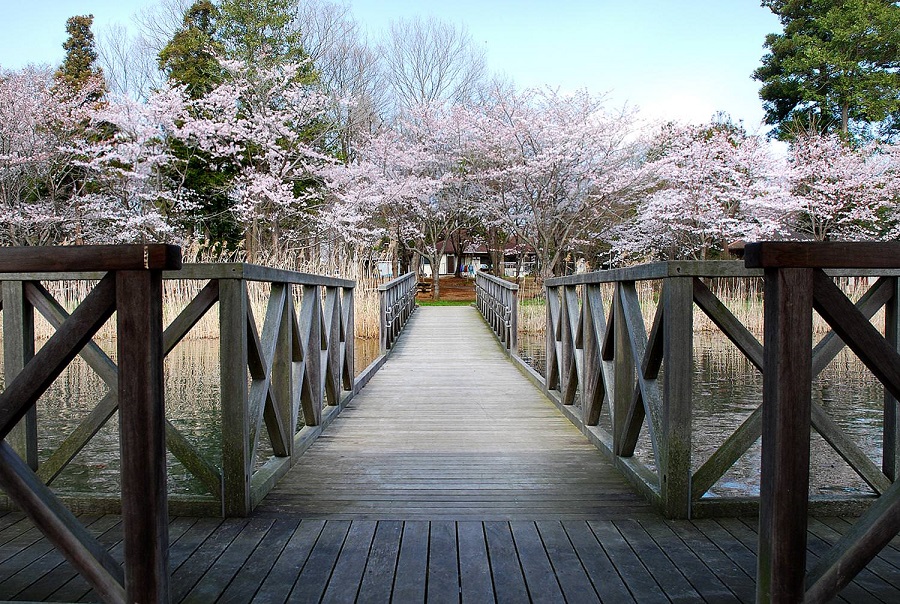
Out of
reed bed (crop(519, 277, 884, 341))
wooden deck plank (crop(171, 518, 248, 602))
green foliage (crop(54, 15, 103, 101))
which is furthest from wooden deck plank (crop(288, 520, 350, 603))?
green foliage (crop(54, 15, 103, 101))

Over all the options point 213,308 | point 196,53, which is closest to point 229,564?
point 213,308

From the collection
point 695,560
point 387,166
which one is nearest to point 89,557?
point 695,560

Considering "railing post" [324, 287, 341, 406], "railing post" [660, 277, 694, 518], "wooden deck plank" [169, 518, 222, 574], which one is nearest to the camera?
"wooden deck plank" [169, 518, 222, 574]

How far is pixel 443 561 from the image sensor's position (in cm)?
200

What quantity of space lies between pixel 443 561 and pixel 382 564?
17 centimetres

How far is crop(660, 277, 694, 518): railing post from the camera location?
7.49 feet

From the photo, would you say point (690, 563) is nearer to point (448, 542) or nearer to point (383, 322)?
point (448, 542)

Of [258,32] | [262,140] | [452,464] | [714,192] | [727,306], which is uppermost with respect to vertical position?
[258,32]

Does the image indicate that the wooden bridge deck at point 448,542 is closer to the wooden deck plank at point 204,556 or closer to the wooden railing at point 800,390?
the wooden deck plank at point 204,556

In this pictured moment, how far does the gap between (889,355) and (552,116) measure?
54.9 ft

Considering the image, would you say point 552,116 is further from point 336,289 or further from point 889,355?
point 889,355

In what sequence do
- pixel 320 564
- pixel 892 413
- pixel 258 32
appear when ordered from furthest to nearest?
1. pixel 258 32
2. pixel 892 413
3. pixel 320 564

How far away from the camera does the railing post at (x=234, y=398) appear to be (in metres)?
2.36

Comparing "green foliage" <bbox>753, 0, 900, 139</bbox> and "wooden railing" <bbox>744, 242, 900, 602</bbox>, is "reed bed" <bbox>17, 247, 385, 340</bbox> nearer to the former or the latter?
"wooden railing" <bbox>744, 242, 900, 602</bbox>
